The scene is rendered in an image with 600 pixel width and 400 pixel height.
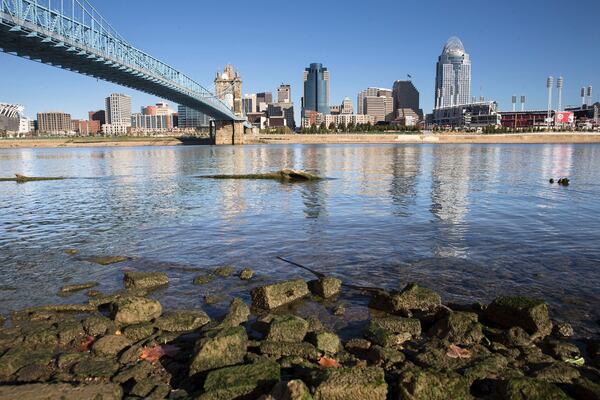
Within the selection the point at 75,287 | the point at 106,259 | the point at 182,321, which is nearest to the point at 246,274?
the point at 182,321

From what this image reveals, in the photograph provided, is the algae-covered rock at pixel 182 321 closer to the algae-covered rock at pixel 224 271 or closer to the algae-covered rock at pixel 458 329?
the algae-covered rock at pixel 224 271

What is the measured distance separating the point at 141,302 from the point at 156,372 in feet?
6.78

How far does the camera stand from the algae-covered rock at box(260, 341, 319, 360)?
6402 millimetres

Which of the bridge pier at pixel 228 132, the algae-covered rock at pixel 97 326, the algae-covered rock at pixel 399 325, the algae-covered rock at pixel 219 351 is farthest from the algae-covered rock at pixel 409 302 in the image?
the bridge pier at pixel 228 132

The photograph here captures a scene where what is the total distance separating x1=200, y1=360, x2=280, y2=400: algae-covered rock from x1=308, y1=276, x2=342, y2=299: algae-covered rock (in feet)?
11.1

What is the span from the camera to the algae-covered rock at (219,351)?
5.95 metres

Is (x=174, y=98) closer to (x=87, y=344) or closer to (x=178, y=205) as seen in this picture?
(x=178, y=205)

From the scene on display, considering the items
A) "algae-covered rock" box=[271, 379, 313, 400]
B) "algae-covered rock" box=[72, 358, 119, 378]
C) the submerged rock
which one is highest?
"algae-covered rock" box=[271, 379, 313, 400]

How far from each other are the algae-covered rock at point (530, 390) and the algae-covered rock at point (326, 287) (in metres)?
4.11

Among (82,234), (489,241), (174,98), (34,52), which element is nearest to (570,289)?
(489,241)

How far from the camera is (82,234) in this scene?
51.3 ft

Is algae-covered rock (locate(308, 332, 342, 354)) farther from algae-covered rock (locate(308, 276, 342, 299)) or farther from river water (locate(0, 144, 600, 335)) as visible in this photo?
algae-covered rock (locate(308, 276, 342, 299))

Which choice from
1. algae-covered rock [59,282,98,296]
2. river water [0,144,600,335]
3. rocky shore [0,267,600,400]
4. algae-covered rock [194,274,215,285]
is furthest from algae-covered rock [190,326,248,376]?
algae-covered rock [59,282,98,296]

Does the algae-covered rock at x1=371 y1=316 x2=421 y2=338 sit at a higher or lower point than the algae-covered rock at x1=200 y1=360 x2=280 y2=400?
lower
